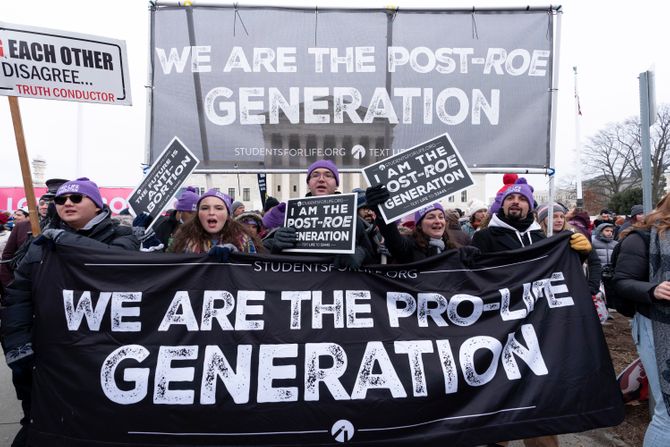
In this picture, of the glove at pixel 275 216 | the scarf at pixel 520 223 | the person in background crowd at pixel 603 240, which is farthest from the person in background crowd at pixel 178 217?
the person in background crowd at pixel 603 240

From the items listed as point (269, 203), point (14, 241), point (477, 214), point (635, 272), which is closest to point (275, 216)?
point (269, 203)

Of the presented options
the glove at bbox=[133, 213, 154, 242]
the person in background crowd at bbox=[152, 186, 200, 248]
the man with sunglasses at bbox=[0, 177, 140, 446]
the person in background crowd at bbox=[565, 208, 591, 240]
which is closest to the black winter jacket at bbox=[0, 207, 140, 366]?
the man with sunglasses at bbox=[0, 177, 140, 446]

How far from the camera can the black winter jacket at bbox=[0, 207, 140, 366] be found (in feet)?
9.01

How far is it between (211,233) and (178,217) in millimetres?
2008

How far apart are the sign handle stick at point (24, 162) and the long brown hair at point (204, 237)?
38.1 inches

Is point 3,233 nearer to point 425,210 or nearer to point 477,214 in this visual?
point 425,210

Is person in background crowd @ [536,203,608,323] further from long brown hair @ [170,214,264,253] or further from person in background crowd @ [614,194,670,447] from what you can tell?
long brown hair @ [170,214,264,253]

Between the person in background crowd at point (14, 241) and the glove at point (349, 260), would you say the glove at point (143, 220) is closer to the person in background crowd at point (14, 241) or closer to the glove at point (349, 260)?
the glove at point (349, 260)

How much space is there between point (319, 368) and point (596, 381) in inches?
69.5

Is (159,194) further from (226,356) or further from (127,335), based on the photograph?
(226,356)

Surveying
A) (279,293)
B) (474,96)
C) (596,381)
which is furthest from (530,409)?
(474,96)

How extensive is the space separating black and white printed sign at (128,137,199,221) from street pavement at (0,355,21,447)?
2040 mm

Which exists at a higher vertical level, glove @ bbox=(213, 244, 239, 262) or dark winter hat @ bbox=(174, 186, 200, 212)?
dark winter hat @ bbox=(174, 186, 200, 212)

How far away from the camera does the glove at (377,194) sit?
120 inches
